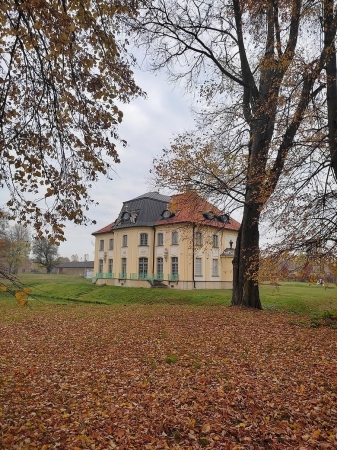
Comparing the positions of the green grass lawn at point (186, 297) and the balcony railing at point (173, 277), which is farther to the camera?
the balcony railing at point (173, 277)

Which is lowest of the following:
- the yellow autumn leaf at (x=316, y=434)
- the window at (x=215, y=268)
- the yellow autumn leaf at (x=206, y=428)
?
the yellow autumn leaf at (x=206, y=428)

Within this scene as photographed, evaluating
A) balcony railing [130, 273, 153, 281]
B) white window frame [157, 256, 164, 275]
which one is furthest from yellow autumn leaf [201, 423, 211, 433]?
white window frame [157, 256, 164, 275]

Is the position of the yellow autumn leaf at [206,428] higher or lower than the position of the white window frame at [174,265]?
lower

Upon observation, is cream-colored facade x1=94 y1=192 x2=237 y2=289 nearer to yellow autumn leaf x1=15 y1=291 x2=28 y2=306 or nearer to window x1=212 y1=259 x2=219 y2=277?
window x1=212 y1=259 x2=219 y2=277

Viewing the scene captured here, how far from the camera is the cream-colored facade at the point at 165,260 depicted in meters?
31.1

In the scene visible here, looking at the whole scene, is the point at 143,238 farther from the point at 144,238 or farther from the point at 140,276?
the point at 140,276

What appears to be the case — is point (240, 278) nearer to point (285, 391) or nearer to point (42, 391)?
point (285, 391)

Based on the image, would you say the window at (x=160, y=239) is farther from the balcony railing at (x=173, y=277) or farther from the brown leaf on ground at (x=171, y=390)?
the brown leaf on ground at (x=171, y=390)

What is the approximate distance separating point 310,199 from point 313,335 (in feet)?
12.4

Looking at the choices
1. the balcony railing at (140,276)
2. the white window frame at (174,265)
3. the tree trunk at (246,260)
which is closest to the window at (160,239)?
the white window frame at (174,265)

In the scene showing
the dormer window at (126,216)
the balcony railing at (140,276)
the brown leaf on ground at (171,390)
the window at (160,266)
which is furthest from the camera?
the dormer window at (126,216)

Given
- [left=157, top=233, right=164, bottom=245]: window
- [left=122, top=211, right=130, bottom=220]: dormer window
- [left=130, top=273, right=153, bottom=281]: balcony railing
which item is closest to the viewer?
[left=130, top=273, right=153, bottom=281]: balcony railing

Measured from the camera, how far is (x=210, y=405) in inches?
182

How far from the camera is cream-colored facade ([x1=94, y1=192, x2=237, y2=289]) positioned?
31.1 metres
